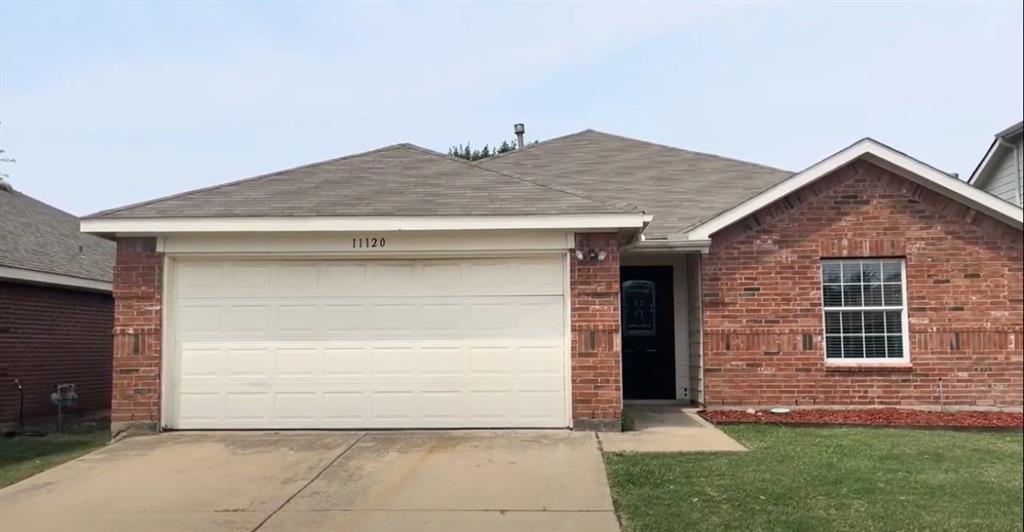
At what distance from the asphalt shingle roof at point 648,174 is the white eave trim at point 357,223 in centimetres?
232

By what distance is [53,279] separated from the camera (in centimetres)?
1243

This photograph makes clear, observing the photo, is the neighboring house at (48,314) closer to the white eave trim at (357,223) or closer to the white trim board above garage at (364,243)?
the white eave trim at (357,223)

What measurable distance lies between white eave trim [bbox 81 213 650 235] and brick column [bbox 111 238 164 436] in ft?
1.24

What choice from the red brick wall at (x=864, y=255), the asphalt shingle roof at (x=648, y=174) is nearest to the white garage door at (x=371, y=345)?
the asphalt shingle roof at (x=648, y=174)

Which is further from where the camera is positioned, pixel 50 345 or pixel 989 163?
pixel 989 163

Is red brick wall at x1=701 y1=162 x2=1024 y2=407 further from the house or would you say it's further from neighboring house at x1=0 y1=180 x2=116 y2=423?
neighboring house at x1=0 y1=180 x2=116 y2=423

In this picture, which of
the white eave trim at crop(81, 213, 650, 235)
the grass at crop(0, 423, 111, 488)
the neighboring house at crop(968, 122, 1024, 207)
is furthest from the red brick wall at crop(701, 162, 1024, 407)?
the grass at crop(0, 423, 111, 488)

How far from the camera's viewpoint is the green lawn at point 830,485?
216 inches

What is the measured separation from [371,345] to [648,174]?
278 inches

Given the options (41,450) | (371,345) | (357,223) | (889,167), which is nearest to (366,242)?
(357,223)

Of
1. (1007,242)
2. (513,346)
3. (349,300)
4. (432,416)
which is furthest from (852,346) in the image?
(349,300)

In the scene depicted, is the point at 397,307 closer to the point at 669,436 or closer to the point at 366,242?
the point at 366,242

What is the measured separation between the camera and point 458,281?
9.51 m

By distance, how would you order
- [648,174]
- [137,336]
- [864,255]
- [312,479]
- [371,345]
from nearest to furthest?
[312,479], [137,336], [371,345], [864,255], [648,174]
